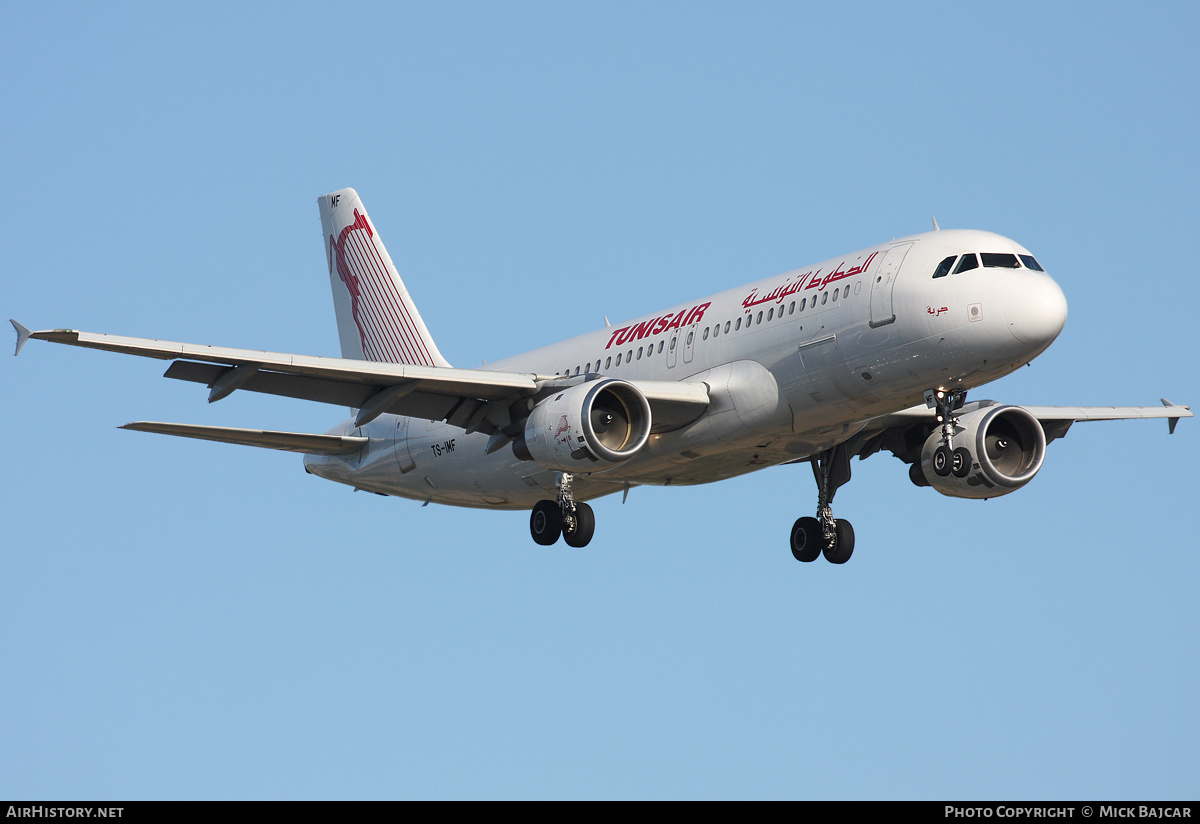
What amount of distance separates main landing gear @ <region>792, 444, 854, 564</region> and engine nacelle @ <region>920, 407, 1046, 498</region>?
1996mm

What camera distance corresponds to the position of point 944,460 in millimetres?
31094

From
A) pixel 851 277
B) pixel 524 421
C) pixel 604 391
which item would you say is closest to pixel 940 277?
pixel 851 277

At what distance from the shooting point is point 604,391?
31.7 metres

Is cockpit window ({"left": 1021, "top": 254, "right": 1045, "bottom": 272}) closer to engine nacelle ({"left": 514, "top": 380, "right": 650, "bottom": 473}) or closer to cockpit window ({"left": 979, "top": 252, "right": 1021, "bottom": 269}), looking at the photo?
cockpit window ({"left": 979, "top": 252, "right": 1021, "bottom": 269})

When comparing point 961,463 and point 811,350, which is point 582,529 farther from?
point 961,463

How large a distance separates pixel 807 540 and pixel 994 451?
4866 mm

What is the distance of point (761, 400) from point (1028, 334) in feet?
18.3

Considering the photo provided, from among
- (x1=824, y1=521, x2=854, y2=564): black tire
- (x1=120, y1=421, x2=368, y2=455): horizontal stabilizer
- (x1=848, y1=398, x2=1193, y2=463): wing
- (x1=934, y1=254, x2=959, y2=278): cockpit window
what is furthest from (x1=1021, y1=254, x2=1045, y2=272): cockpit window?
(x1=120, y1=421, x2=368, y2=455): horizontal stabilizer

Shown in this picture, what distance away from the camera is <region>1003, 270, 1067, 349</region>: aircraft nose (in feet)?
93.6

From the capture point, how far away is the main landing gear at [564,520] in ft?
115

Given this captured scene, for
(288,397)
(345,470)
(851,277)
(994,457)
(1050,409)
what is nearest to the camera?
(851,277)

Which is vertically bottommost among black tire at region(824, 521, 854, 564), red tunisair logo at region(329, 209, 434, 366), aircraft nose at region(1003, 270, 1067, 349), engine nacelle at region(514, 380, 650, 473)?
black tire at region(824, 521, 854, 564)

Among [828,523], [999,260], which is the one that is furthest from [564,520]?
[999,260]
